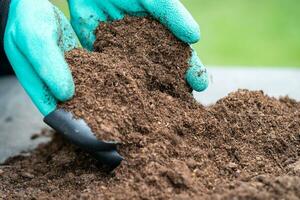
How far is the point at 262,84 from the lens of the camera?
2.31 m

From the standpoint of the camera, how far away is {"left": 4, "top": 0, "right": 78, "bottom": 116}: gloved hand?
138 cm

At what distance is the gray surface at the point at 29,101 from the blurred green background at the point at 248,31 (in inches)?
39.4

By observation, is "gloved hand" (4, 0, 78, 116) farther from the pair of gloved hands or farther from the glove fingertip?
the glove fingertip

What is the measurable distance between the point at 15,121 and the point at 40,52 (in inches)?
30.7

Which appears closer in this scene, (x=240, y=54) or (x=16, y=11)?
(x=16, y=11)

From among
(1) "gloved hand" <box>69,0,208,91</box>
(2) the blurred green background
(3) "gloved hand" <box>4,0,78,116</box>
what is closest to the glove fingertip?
(1) "gloved hand" <box>69,0,208,91</box>

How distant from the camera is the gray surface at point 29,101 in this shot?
6.42 ft

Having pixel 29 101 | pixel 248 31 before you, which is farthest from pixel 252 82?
pixel 248 31

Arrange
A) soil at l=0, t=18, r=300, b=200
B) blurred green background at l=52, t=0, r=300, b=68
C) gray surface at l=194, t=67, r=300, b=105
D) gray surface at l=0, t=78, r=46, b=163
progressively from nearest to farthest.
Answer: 1. soil at l=0, t=18, r=300, b=200
2. gray surface at l=0, t=78, r=46, b=163
3. gray surface at l=194, t=67, r=300, b=105
4. blurred green background at l=52, t=0, r=300, b=68

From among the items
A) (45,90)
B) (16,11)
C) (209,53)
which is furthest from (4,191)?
(209,53)

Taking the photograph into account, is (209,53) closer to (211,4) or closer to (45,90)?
(211,4)

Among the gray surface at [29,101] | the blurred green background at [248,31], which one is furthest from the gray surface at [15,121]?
the blurred green background at [248,31]

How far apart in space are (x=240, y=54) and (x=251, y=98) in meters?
2.00

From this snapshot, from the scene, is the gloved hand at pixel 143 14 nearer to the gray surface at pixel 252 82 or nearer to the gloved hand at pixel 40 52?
the gloved hand at pixel 40 52
